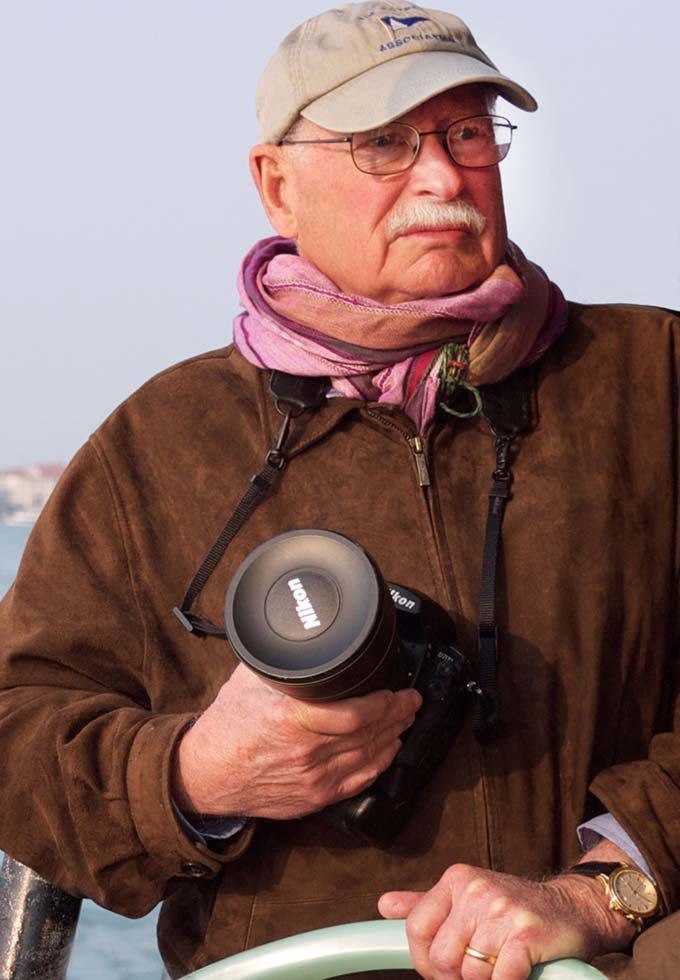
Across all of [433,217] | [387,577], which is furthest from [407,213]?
[387,577]

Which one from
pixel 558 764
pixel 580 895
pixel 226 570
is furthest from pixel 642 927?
pixel 226 570

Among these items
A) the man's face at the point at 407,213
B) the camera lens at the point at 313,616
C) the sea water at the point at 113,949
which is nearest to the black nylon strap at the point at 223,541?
the man's face at the point at 407,213

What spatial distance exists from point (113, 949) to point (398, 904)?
2.71m

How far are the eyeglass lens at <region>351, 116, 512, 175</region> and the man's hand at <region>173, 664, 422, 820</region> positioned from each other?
79 cm

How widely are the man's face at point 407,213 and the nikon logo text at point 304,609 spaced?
66 centimetres

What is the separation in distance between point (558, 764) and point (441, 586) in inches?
12.5

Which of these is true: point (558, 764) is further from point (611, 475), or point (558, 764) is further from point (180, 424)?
point (180, 424)

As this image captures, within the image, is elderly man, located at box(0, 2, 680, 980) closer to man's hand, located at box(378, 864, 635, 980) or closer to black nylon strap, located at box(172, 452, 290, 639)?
black nylon strap, located at box(172, 452, 290, 639)

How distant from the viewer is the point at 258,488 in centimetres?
286

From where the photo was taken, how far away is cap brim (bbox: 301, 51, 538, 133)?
2.72 metres

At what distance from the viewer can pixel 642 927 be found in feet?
8.28

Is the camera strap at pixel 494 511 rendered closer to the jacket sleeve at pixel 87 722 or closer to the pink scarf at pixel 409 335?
the pink scarf at pixel 409 335

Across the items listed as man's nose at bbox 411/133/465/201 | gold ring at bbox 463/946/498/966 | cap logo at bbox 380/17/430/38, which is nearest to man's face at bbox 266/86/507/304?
man's nose at bbox 411/133/465/201

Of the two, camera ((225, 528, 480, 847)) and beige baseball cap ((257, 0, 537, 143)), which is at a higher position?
beige baseball cap ((257, 0, 537, 143))
